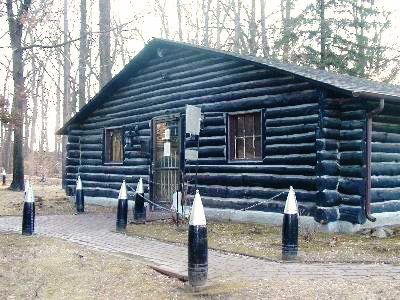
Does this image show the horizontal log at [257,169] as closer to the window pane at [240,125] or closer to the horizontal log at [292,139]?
the horizontal log at [292,139]

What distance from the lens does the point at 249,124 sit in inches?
506

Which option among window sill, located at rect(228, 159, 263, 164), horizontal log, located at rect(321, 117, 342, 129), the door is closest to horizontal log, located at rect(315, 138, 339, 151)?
horizontal log, located at rect(321, 117, 342, 129)

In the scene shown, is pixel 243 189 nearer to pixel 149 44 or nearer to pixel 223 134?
pixel 223 134

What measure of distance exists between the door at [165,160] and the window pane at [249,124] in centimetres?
255

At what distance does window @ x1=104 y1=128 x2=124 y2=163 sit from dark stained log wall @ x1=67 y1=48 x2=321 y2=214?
264 mm

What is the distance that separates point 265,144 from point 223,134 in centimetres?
140

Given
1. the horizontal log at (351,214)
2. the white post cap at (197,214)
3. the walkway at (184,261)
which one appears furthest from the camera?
the horizontal log at (351,214)

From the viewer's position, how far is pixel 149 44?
15250mm

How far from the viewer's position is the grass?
8.26 meters

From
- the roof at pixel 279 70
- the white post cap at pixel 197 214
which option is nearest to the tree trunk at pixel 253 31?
the roof at pixel 279 70

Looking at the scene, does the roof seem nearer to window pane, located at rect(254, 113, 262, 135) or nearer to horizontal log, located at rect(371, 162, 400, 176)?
window pane, located at rect(254, 113, 262, 135)

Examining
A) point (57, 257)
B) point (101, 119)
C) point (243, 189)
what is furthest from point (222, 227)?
point (101, 119)

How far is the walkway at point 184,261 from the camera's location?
22.9 ft

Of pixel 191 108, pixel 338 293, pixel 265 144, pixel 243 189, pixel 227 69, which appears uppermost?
pixel 227 69
